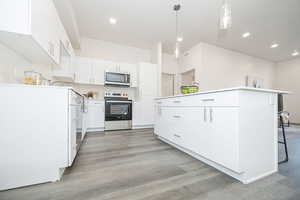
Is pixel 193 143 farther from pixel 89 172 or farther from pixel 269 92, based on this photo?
pixel 89 172

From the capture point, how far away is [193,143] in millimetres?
1666

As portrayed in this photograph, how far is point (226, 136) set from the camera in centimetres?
125

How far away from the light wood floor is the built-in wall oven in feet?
5.76

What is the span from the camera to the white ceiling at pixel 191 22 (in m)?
2.56

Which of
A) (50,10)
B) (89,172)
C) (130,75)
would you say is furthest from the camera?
(130,75)

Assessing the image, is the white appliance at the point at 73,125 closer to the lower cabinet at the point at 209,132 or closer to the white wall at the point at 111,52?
the lower cabinet at the point at 209,132

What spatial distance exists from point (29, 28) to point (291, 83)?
8.26m

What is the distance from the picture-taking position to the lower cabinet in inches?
46.8

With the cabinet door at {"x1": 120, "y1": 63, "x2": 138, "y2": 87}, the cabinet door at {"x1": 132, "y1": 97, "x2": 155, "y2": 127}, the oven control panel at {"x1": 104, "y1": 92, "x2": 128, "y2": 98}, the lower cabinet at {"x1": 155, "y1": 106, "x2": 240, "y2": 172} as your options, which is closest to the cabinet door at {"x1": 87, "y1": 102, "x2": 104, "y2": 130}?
the oven control panel at {"x1": 104, "y1": 92, "x2": 128, "y2": 98}

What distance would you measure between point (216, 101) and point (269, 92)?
57 centimetres

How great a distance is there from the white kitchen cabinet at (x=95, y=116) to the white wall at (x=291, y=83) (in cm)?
730

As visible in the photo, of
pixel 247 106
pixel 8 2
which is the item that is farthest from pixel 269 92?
pixel 8 2

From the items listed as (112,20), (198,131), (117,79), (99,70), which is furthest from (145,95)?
(198,131)

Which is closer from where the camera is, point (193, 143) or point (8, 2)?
point (8, 2)
